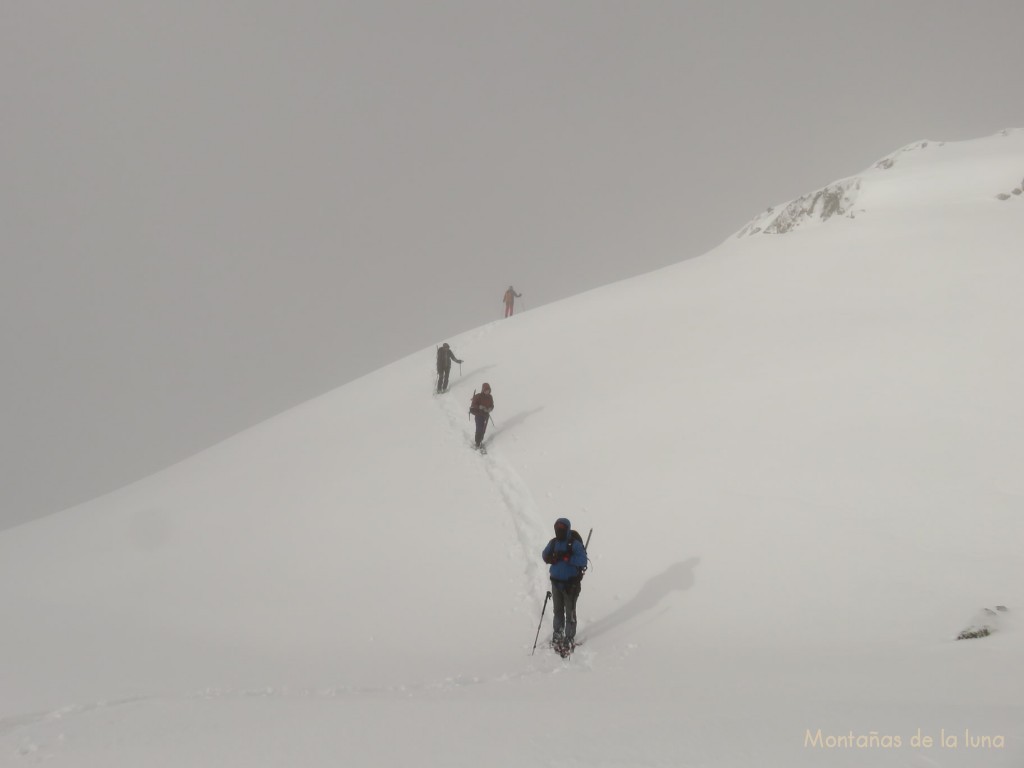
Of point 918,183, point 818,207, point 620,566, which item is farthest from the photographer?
point 818,207

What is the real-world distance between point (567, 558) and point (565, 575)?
0.23 metres

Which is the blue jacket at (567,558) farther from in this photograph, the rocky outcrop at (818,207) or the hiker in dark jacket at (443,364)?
the rocky outcrop at (818,207)

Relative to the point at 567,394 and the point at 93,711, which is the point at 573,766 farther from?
the point at 567,394

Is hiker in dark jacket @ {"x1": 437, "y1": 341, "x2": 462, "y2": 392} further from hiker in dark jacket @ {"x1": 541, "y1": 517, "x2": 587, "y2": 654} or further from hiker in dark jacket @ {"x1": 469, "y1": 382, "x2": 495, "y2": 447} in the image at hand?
hiker in dark jacket @ {"x1": 541, "y1": 517, "x2": 587, "y2": 654}

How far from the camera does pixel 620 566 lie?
946 cm

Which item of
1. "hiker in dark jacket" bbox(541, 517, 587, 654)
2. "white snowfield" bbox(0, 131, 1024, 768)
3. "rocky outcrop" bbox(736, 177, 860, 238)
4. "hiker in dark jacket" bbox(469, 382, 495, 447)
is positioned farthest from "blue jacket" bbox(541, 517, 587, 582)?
"rocky outcrop" bbox(736, 177, 860, 238)

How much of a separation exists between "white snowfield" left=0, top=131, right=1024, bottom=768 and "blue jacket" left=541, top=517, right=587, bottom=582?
97cm

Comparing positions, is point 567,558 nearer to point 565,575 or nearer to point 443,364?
point 565,575

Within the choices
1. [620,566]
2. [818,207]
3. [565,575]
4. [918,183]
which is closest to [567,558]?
[565,575]

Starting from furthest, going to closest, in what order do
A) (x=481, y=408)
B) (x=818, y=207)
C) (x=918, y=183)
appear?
(x=818, y=207) < (x=918, y=183) < (x=481, y=408)

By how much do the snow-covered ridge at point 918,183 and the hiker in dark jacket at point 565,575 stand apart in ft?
80.5

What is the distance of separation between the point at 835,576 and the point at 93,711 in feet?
28.0

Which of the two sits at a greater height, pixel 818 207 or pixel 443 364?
pixel 818 207

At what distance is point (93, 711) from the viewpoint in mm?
5812
